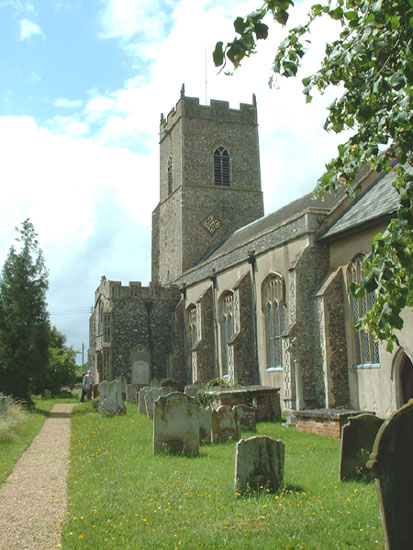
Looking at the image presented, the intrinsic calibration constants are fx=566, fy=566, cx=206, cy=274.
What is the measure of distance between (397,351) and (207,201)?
22.3 meters

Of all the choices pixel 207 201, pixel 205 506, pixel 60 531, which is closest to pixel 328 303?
pixel 205 506

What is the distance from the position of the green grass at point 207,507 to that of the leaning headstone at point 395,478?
2.81 ft

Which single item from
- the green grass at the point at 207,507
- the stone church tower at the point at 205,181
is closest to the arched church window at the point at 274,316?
the green grass at the point at 207,507

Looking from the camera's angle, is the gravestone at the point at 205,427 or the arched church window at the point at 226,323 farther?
the arched church window at the point at 226,323

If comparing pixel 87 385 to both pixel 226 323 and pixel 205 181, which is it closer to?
pixel 226 323

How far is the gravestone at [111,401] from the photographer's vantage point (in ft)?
61.6

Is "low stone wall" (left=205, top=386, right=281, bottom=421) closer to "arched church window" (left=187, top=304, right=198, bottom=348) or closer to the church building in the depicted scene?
the church building

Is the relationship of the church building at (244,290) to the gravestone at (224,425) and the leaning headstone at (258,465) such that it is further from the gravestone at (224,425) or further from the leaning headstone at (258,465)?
the gravestone at (224,425)

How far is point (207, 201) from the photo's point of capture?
34.3 metres

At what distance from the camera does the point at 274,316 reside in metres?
19.4

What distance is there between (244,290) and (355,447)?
1336cm

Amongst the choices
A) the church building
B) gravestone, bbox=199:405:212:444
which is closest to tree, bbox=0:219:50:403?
the church building

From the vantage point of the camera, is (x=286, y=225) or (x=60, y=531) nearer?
(x=60, y=531)

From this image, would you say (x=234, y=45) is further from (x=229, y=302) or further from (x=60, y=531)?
(x=229, y=302)
